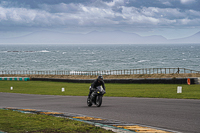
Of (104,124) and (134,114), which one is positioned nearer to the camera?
(104,124)

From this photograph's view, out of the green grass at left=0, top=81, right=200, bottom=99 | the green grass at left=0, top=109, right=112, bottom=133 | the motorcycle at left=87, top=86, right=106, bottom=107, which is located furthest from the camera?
the green grass at left=0, top=81, right=200, bottom=99

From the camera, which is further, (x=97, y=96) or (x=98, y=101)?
(x=97, y=96)

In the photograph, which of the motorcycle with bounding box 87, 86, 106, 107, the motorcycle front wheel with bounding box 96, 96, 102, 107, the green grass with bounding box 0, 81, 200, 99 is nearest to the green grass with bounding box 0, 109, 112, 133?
the motorcycle with bounding box 87, 86, 106, 107

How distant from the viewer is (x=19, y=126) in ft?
30.3

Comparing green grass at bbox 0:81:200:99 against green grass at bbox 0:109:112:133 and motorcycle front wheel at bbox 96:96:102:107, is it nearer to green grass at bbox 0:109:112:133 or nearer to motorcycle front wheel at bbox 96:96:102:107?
motorcycle front wheel at bbox 96:96:102:107

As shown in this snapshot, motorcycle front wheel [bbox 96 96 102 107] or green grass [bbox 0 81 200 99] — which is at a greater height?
motorcycle front wheel [bbox 96 96 102 107]

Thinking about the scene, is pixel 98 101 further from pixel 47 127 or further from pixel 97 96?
pixel 47 127

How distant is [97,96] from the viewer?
51.1ft

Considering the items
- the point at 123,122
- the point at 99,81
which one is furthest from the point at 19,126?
the point at 99,81

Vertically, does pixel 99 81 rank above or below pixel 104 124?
above

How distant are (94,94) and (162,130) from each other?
695cm

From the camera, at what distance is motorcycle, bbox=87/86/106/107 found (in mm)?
14847

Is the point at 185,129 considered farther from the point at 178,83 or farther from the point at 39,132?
the point at 178,83

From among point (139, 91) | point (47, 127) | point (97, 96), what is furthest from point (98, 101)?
point (139, 91)
